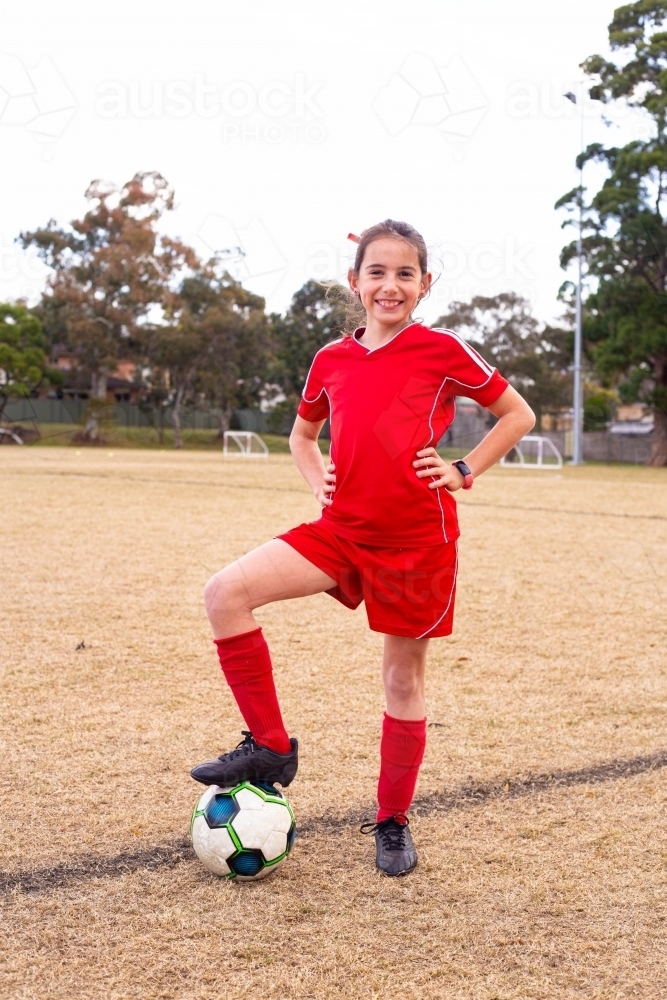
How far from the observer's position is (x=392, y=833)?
2586 mm

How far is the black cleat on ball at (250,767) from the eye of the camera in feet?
8.50

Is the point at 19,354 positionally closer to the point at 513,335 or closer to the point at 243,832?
the point at 513,335

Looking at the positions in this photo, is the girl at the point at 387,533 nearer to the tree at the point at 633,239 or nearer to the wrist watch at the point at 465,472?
the wrist watch at the point at 465,472

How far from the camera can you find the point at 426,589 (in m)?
2.58

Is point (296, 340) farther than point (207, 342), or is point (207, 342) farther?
point (296, 340)

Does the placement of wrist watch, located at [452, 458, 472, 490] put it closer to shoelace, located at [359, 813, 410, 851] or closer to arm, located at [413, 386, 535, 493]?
arm, located at [413, 386, 535, 493]

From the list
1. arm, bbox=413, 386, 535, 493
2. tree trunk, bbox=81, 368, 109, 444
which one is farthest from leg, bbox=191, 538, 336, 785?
tree trunk, bbox=81, 368, 109, 444


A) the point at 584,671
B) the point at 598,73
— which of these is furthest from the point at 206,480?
the point at 598,73

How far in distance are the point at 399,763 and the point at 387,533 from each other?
2.09 feet

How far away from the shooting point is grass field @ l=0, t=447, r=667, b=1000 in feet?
6.75

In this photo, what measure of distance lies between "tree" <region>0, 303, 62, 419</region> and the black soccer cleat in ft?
130

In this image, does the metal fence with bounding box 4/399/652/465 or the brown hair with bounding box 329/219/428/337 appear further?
the metal fence with bounding box 4/399/652/465

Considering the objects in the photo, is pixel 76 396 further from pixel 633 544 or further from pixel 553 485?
pixel 633 544

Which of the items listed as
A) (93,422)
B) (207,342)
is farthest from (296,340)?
(93,422)
